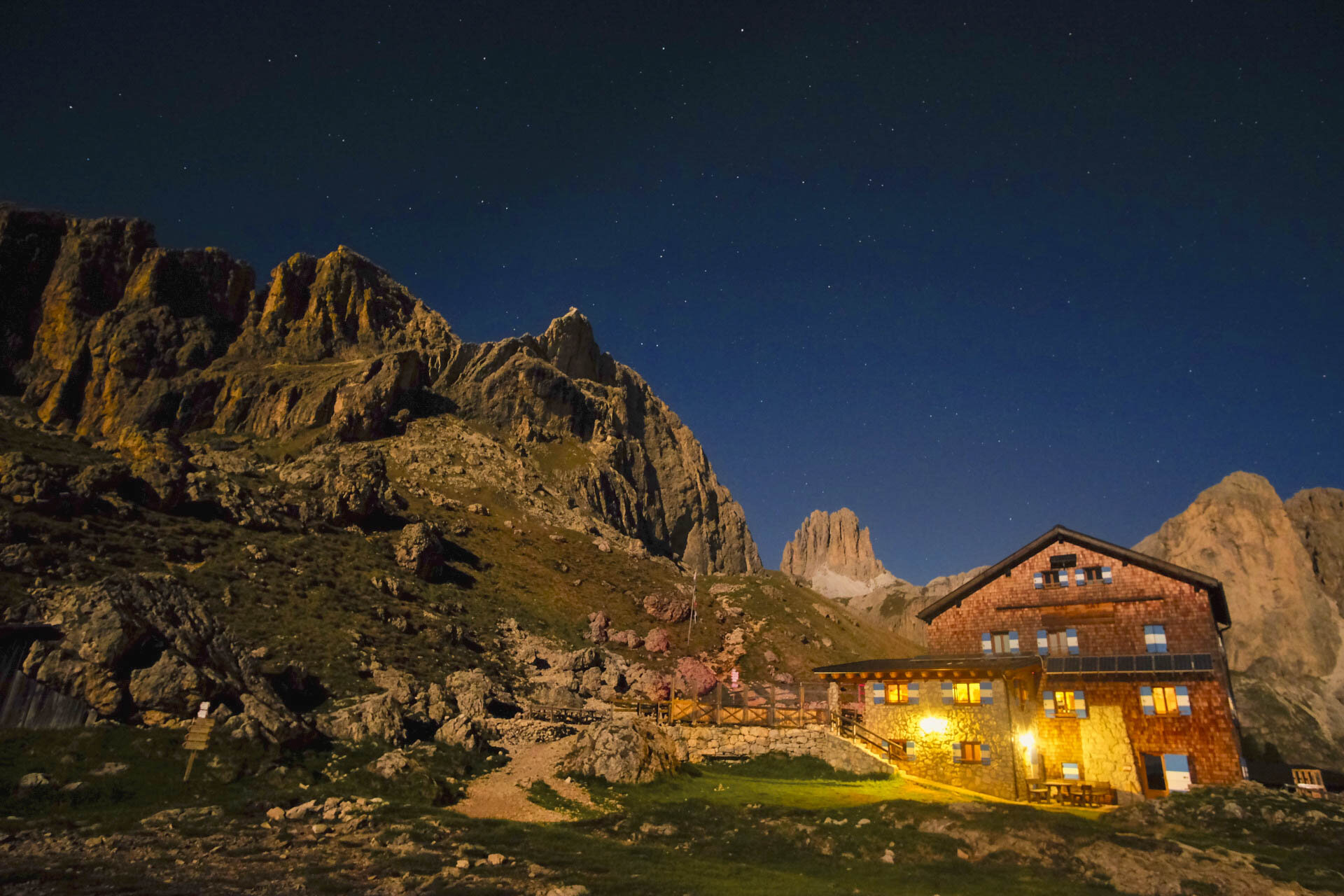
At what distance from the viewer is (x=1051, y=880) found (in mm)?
17453

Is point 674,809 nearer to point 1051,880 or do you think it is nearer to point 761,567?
point 1051,880

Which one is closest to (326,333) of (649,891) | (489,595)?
(489,595)

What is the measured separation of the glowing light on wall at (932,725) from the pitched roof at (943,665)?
2.58 metres

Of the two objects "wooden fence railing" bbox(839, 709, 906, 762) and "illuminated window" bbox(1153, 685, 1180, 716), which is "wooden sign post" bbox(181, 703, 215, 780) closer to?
"wooden fence railing" bbox(839, 709, 906, 762)

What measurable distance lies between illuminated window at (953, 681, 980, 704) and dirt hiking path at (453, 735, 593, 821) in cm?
2068

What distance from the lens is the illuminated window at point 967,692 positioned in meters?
35.2

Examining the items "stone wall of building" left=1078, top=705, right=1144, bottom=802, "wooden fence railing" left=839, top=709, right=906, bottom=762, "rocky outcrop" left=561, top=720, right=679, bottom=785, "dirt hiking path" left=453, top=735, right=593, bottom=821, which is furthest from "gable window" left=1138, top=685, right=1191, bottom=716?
"dirt hiking path" left=453, top=735, right=593, bottom=821

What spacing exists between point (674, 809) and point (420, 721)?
52.1ft

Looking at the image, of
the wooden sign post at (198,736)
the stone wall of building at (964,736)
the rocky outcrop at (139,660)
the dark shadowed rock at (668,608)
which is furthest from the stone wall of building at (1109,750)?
the dark shadowed rock at (668,608)

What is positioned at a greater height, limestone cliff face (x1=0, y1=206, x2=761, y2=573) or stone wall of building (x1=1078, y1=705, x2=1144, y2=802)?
limestone cliff face (x1=0, y1=206, x2=761, y2=573)

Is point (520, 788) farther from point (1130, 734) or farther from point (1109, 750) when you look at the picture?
point (1130, 734)

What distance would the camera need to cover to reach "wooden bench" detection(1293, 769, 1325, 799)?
34.7 metres

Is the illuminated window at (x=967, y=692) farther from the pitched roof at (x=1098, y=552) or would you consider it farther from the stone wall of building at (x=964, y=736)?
the pitched roof at (x=1098, y=552)

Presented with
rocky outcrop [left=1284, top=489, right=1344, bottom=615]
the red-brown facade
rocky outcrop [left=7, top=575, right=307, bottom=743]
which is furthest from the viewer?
rocky outcrop [left=1284, top=489, right=1344, bottom=615]
